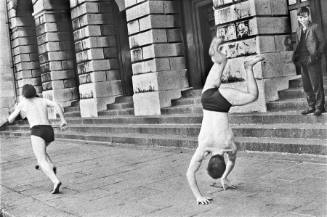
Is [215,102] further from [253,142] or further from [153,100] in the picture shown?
[153,100]

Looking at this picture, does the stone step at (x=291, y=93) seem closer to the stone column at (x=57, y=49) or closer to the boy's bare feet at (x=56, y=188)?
the boy's bare feet at (x=56, y=188)

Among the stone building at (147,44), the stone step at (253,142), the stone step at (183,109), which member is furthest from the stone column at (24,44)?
the stone step at (183,109)

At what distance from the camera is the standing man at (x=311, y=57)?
724cm

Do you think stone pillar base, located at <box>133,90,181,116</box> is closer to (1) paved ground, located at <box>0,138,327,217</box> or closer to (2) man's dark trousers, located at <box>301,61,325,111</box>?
(1) paved ground, located at <box>0,138,327,217</box>

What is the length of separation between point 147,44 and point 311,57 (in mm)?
5706

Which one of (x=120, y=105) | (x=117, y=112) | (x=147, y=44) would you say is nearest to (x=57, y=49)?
(x=120, y=105)

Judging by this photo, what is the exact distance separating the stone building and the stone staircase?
0.35m

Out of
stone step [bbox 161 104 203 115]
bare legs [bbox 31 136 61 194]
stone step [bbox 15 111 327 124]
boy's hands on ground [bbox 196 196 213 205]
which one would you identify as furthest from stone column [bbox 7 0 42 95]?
boy's hands on ground [bbox 196 196 213 205]

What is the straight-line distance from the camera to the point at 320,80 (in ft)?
24.0

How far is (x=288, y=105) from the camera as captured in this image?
8.38 metres

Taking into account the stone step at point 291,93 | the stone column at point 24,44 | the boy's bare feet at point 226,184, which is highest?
the stone column at point 24,44

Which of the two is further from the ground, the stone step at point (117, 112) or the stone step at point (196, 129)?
the stone step at point (117, 112)

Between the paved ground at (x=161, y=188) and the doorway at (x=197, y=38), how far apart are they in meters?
4.43

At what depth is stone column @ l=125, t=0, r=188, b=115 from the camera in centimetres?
1181
